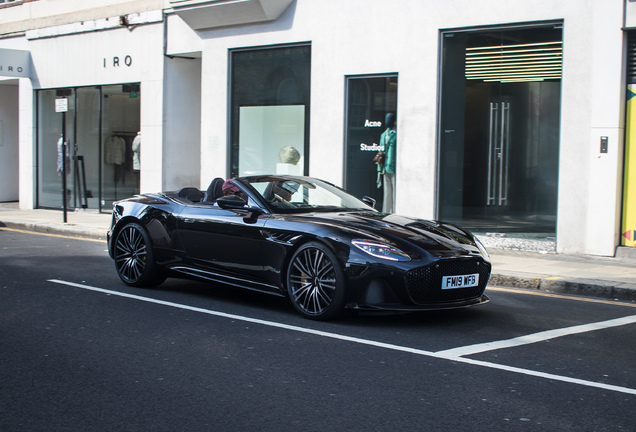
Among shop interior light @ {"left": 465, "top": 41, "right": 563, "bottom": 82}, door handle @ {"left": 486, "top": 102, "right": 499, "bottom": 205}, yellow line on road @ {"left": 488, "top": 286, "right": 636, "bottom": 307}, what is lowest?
yellow line on road @ {"left": 488, "top": 286, "right": 636, "bottom": 307}

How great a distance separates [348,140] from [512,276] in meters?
5.88

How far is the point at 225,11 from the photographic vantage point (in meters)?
16.3

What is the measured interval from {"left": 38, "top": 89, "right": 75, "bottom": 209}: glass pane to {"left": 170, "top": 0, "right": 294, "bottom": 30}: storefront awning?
5.11 m

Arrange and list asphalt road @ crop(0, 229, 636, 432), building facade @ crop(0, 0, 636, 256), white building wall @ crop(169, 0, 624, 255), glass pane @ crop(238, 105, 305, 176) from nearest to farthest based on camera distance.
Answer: asphalt road @ crop(0, 229, 636, 432)
white building wall @ crop(169, 0, 624, 255)
building facade @ crop(0, 0, 636, 256)
glass pane @ crop(238, 105, 305, 176)

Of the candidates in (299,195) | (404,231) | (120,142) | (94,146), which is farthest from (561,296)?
(94,146)

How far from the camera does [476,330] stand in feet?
21.9

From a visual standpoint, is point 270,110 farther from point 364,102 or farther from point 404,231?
point 404,231

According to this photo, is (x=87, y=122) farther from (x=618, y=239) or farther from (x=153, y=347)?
(x=153, y=347)

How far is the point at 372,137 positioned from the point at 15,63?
1146 cm

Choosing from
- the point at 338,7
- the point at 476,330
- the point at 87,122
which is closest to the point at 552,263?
the point at 476,330

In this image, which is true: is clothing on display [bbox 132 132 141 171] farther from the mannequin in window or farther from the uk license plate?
the uk license plate

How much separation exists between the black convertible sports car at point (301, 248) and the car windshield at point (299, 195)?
0.01m

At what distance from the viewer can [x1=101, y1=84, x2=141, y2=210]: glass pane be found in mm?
19203

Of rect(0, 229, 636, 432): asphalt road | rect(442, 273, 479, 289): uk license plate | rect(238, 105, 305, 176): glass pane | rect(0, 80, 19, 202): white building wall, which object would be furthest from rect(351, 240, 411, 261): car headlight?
rect(0, 80, 19, 202): white building wall
